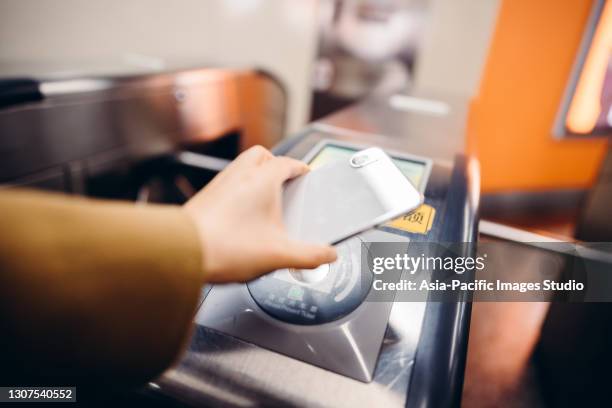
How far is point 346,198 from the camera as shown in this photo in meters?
0.39

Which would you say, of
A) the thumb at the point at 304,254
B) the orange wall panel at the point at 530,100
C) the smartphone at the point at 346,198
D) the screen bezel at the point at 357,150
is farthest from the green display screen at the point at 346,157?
the orange wall panel at the point at 530,100

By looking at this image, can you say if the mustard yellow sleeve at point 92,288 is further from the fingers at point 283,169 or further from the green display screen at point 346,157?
the green display screen at point 346,157

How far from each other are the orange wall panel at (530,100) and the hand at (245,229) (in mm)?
1661

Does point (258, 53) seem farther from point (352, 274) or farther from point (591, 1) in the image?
point (352, 274)

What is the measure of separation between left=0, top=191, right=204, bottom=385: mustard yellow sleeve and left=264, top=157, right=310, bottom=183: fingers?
0.11 m

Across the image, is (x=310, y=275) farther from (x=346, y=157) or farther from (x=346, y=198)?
(x=346, y=157)

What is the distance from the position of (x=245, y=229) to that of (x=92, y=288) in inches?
4.2

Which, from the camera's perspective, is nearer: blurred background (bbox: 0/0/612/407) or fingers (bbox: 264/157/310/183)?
fingers (bbox: 264/157/310/183)

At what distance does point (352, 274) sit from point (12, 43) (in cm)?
189

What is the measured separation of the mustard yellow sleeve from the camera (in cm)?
22

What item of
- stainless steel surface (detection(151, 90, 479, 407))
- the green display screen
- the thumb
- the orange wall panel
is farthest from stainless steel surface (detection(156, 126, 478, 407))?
the orange wall panel

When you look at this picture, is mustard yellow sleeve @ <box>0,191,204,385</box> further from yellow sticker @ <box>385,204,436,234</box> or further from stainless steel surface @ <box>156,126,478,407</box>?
yellow sticker @ <box>385,204,436,234</box>

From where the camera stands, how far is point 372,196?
385 mm

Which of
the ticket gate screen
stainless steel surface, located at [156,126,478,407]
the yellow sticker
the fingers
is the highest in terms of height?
the fingers
